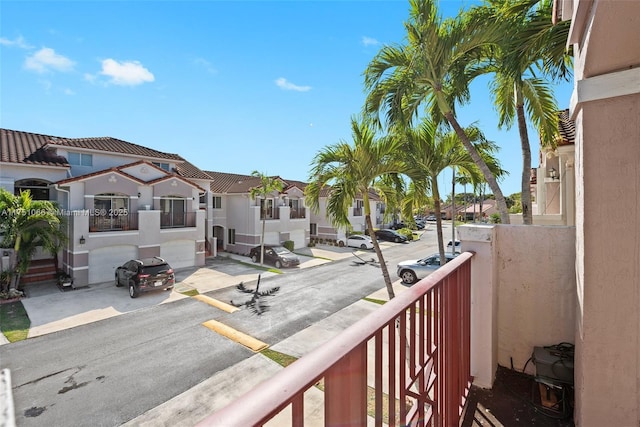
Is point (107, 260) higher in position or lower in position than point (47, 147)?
lower

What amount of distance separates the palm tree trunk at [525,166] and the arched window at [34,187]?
21.9m

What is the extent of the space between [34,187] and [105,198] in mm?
4037

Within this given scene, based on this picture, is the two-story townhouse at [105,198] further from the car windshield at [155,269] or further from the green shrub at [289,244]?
the green shrub at [289,244]

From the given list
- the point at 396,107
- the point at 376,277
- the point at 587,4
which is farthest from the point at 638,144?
the point at 376,277

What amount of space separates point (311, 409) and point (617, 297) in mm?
4654

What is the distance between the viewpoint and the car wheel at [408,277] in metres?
16.0

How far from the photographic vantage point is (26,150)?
1681 cm

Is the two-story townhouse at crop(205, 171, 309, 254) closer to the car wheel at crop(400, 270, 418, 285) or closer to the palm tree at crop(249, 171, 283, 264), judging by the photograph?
the palm tree at crop(249, 171, 283, 264)

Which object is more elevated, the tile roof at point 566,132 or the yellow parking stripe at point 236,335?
the tile roof at point 566,132

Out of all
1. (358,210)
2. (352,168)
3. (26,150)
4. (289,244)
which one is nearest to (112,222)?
(26,150)

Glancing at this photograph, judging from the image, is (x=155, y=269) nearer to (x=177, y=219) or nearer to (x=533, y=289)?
(x=177, y=219)

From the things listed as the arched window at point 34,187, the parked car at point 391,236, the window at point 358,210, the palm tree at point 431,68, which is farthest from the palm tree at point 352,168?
the window at point 358,210

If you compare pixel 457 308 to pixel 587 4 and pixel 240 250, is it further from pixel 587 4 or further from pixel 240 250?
pixel 240 250

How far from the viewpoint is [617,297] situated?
7.32ft
